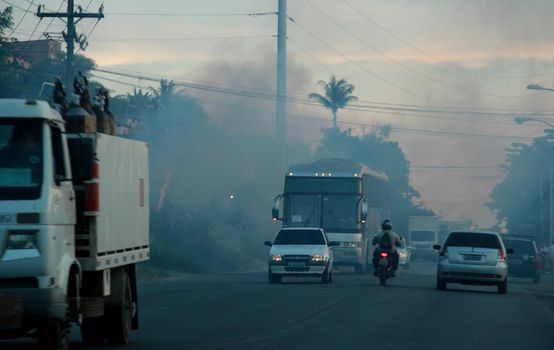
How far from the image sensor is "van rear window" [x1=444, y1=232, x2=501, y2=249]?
33.7m

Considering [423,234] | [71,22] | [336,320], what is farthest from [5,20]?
[423,234]

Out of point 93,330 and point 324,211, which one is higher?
point 324,211

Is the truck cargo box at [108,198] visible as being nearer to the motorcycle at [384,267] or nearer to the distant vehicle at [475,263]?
the distant vehicle at [475,263]

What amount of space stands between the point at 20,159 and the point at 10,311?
1658 millimetres

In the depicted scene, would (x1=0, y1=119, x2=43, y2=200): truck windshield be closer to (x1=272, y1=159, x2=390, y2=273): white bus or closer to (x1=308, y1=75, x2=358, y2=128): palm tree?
(x1=272, y1=159, x2=390, y2=273): white bus

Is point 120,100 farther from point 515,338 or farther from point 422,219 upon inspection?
point 515,338

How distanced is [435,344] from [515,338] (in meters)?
1.95

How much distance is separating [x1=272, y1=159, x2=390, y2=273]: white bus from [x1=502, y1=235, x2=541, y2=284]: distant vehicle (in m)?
6.38

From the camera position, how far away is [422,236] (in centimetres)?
9925

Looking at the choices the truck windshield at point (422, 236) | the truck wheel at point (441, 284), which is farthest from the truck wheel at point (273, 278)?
the truck windshield at point (422, 236)

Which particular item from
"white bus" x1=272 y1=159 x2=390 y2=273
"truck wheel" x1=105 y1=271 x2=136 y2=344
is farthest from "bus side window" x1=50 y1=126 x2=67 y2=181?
"white bus" x1=272 y1=159 x2=390 y2=273

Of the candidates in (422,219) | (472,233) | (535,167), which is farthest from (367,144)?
(472,233)

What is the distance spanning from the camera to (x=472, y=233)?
111 feet

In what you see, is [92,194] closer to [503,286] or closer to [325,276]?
[503,286]
